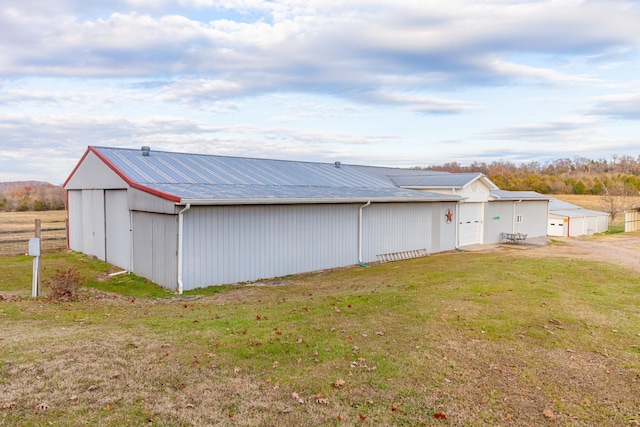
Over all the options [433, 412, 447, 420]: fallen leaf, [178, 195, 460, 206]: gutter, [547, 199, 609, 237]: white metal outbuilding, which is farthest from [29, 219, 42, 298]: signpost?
[547, 199, 609, 237]: white metal outbuilding

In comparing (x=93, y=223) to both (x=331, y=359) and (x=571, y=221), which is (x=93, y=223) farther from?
(x=571, y=221)

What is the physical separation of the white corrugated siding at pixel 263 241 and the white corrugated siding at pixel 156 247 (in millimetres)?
427

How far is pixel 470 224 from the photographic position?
23.0 m

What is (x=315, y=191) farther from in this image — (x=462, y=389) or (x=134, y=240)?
(x=462, y=389)

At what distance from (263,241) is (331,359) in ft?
26.2

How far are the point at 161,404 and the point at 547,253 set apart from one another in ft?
58.0

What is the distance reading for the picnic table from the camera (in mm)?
24297

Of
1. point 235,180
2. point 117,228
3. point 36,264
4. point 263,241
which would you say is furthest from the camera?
point 235,180

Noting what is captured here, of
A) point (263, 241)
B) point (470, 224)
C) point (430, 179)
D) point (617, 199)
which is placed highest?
point (430, 179)

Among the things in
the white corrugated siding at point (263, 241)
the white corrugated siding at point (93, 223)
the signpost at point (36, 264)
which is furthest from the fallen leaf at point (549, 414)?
the white corrugated siding at point (93, 223)

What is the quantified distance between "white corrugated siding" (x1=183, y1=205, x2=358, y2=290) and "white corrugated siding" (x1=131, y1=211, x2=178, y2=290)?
43 centimetres

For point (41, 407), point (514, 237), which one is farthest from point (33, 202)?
point (41, 407)

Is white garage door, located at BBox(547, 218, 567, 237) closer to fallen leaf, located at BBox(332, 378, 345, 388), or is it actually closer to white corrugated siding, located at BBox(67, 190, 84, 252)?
white corrugated siding, located at BBox(67, 190, 84, 252)

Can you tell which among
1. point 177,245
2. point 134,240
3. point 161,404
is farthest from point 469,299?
point 134,240
